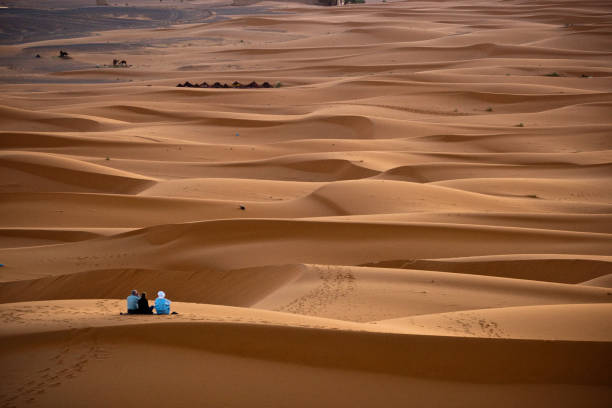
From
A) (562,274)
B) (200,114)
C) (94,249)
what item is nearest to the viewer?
(562,274)

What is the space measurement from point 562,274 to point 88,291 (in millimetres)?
5459

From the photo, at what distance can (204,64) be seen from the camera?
114 ft

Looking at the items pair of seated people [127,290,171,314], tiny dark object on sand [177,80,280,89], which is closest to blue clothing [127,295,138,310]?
pair of seated people [127,290,171,314]

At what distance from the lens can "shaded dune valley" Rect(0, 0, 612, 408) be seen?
427 cm

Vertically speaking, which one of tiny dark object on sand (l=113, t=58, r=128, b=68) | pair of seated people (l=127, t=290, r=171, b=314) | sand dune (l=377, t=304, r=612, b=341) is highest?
tiny dark object on sand (l=113, t=58, r=128, b=68)

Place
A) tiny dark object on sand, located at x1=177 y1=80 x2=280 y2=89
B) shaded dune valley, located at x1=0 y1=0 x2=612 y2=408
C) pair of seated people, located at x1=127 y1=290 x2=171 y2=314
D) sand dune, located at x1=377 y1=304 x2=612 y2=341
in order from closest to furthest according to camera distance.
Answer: shaded dune valley, located at x1=0 y1=0 x2=612 y2=408, sand dune, located at x1=377 y1=304 x2=612 y2=341, pair of seated people, located at x1=127 y1=290 x2=171 y2=314, tiny dark object on sand, located at x1=177 y1=80 x2=280 y2=89

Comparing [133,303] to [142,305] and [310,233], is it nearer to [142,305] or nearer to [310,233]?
[142,305]

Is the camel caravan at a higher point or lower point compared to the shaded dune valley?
higher

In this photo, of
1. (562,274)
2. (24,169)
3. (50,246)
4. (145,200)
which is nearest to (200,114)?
(24,169)

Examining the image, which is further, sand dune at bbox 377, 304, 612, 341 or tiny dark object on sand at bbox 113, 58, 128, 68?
tiny dark object on sand at bbox 113, 58, 128, 68

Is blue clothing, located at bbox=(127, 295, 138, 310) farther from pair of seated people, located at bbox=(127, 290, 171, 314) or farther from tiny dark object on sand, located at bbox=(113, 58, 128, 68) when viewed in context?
tiny dark object on sand, located at bbox=(113, 58, 128, 68)

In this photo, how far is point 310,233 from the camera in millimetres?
9672

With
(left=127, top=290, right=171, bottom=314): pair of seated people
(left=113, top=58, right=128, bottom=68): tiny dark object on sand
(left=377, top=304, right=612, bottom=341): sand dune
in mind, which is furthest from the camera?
(left=113, top=58, right=128, bottom=68): tiny dark object on sand

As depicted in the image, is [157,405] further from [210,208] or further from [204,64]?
[204,64]
